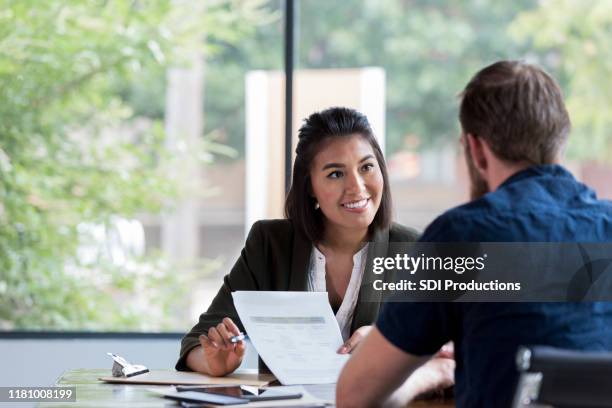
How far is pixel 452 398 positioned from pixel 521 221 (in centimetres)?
57

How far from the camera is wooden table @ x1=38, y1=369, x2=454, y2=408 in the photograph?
1907 mm

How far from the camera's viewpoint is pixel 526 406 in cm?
140

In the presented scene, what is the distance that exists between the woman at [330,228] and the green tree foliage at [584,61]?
4.71 m

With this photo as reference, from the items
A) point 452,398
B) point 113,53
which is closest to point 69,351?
point 113,53

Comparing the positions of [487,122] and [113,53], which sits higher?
[113,53]

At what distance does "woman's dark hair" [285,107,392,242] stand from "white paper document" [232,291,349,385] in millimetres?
485

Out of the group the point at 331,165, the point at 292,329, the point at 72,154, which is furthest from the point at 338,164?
the point at 72,154

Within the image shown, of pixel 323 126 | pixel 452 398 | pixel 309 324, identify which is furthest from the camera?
pixel 323 126

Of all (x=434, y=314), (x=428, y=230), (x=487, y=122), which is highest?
(x=487, y=122)

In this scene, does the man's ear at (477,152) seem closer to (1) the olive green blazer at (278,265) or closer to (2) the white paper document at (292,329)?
(2) the white paper document at (292,329)

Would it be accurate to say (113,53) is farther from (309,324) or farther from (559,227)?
(559,227)

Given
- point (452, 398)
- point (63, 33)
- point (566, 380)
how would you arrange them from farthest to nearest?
point (63, 33) → point (452, 398) → point (566, 380)

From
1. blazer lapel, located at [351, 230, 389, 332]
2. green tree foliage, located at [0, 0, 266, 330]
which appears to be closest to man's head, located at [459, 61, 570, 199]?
blazer lapel, located at [351, 230, 389, 332]

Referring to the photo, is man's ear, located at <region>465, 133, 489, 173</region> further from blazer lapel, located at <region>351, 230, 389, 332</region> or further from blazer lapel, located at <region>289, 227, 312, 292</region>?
blazer lapel, located at <region>289, 227, 312, 292</region>
